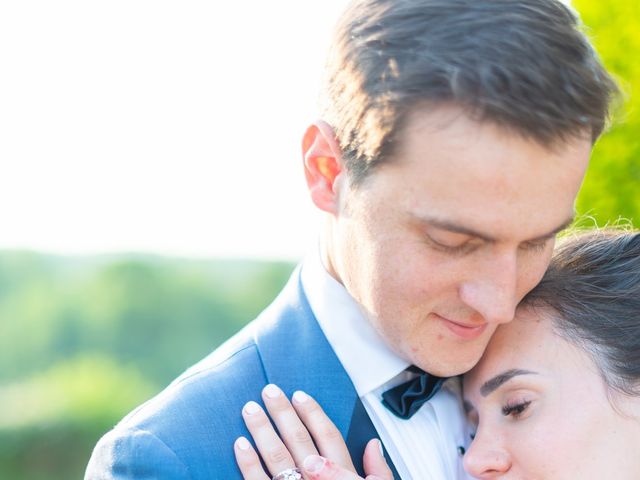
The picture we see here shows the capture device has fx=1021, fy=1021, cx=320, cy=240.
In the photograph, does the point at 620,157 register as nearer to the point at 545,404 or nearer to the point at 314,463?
the point at 545,404

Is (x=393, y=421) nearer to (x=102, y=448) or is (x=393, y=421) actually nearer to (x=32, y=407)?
(x=102, y=448)

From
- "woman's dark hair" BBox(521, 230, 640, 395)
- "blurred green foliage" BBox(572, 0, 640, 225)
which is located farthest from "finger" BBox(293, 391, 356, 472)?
"blurred green foliage" BBox(572, 0, 640, 225)

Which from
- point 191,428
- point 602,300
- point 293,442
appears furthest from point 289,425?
point 602,300

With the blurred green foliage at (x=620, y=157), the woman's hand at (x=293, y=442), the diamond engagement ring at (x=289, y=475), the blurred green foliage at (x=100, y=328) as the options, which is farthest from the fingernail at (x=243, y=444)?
A: the blurred green foliage at (x=100, y=328)

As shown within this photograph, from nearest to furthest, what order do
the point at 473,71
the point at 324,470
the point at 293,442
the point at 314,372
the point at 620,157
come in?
the point at 473,71 < the point at 324,470 < the point at 293,442 < the point at 314,372 < the point at 620,157

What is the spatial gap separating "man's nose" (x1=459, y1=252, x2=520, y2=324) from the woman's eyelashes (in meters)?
0.36

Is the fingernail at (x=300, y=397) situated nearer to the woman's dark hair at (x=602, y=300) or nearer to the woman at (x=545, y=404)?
the woman at (x=545, y=404)

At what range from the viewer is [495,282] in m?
2.54

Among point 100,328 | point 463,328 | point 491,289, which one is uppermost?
point 491,289

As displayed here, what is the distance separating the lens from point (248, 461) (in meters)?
2.57

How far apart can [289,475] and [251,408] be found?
202 mm

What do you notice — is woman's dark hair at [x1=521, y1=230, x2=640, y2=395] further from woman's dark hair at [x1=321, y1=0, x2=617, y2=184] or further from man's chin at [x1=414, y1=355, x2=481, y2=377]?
woman's dark hair at [x1=321, y1=0, x2=617, y2=184]

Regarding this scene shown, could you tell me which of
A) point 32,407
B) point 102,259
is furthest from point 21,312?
point 32,407

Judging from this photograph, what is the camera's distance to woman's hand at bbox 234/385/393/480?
2.58 meters
